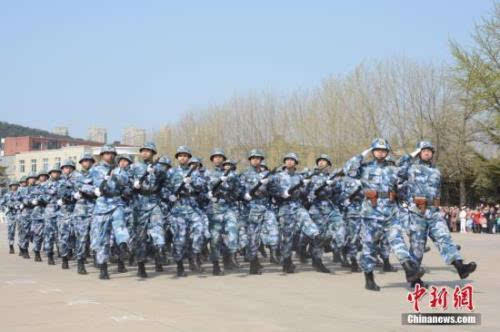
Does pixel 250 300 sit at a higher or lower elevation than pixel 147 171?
lower

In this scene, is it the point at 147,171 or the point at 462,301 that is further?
the point at 147,171

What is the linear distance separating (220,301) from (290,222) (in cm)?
400

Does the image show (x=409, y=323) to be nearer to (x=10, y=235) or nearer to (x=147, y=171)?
(x=147, y=171)

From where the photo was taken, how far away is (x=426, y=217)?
10188 mm

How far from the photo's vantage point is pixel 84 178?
13.0 meters

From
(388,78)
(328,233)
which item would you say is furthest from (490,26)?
(328,233)

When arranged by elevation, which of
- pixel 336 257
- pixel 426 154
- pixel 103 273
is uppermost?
pixel 426 154

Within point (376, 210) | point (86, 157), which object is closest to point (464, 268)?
point (376, 210)

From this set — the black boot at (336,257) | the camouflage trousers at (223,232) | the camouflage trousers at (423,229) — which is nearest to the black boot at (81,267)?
the camouflage trousers at (223,232)

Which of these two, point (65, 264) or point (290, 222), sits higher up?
point (290, 222)

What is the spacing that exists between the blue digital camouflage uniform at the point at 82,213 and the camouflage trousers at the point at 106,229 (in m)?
0.84

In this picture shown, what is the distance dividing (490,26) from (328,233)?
2204cm

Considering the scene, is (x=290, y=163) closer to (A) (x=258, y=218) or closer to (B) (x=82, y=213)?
(A) (x=258, y=218)

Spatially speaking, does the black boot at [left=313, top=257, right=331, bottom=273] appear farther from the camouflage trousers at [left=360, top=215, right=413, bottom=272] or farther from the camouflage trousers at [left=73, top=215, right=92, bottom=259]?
the camouflage trousers at [left=73, top=215, right=92, bottom=259]
